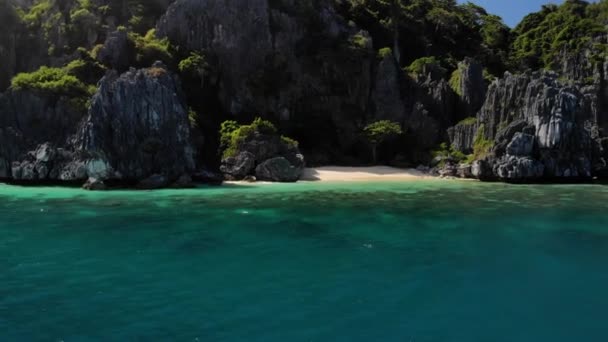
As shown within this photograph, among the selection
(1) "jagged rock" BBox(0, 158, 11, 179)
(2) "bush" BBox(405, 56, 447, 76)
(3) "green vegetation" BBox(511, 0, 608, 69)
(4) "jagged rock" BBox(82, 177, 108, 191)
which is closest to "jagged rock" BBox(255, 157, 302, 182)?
(4) "jagged rock" BBox(82, 177, 108, 191)

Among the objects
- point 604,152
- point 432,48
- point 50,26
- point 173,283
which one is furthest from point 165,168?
point 432,48

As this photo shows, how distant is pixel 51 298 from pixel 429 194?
27.6 m

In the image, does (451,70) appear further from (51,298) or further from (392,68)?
(51,298)

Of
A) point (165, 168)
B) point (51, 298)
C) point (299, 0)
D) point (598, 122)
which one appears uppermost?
point (299, 0)

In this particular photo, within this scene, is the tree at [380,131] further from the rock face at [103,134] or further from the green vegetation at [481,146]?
the rock face at [103,134]

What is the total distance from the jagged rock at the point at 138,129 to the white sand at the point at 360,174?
14705mm

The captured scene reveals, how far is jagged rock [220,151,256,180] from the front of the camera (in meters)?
46.9

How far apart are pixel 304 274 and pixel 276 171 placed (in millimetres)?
33637

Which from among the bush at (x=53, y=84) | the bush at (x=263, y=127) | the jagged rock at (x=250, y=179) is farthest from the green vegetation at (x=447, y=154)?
the bush at (x=53, y=84)

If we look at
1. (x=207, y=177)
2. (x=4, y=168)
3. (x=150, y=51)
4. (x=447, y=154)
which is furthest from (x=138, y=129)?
(x=447, y=154)

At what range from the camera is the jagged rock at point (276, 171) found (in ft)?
152

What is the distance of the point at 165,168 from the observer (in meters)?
40.8

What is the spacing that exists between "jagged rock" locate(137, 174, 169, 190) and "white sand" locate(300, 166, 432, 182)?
1560 cm

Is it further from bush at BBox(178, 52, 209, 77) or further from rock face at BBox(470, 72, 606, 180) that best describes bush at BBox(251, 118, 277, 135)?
rock face at BBox(470, 72, 606, 180)
